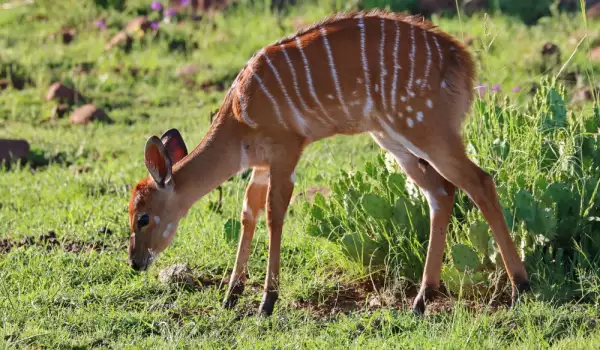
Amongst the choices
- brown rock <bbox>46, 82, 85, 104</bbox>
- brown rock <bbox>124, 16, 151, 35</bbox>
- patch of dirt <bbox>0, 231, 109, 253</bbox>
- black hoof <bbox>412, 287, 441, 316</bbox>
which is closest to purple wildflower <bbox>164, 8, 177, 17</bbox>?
brown rock <bbox>124, 16, 151, 35</bbox>

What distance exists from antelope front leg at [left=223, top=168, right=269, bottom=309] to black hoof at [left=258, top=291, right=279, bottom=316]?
252 millimetres

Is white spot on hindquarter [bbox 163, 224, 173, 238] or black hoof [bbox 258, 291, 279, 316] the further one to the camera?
white spot on hindquarter [bbox 163, 224, 173, 238]

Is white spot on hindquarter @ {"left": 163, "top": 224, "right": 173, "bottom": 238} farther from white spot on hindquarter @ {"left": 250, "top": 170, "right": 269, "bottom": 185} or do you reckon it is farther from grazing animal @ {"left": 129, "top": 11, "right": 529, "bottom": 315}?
white spot on hindquarter @ {"left": 250, "top": 170, "right": 269, "bottom": 185}

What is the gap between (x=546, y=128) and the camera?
6332 mm

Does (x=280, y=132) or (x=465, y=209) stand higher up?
(x=280, y=132)

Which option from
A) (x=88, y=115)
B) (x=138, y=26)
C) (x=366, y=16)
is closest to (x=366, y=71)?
(x=366, y=16)

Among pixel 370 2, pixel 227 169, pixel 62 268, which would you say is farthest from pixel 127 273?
pixel 370 2

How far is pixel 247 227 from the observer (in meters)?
6.08

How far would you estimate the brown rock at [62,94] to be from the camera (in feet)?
33.4

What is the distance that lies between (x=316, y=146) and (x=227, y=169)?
3.19 metres

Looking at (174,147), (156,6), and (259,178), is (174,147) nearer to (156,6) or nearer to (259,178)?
(259,178)

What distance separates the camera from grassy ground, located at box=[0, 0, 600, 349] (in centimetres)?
539

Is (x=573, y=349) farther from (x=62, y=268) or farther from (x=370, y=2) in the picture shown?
(x=370, y=2)

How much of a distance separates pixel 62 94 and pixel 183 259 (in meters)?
4.14
